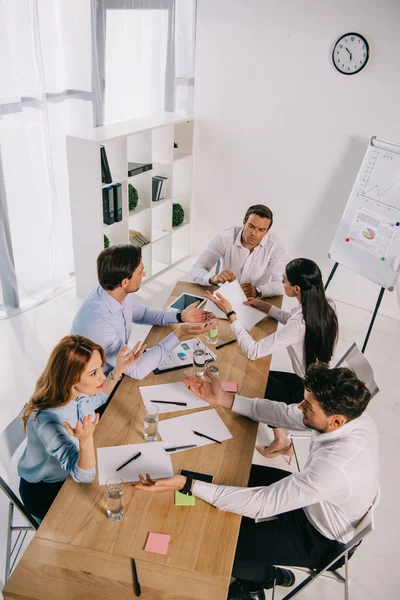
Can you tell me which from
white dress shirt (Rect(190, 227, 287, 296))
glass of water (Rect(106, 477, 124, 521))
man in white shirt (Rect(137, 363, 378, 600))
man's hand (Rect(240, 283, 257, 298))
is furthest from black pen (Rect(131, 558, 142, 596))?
white dress shirt (Rect(190, 227, 287, 296))

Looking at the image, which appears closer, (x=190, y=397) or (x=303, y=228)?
(x=190, y=397)

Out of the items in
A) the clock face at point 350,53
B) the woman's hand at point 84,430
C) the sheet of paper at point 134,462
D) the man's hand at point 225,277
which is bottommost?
the sheet of paper at point 134,462

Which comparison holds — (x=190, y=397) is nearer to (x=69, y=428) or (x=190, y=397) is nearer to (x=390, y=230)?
(x=69, y=428)

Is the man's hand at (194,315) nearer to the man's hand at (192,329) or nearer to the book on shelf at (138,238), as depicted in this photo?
the man's hand at (192,329)

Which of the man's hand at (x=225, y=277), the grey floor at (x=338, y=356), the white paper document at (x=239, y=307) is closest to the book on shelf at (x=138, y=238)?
the grey floor at (x=338, y=356)

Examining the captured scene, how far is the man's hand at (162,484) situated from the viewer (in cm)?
193

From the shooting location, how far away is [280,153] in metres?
5.00

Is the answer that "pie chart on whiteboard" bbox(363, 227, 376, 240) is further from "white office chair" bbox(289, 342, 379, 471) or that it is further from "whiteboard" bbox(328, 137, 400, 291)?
"white office chair" bbox(289, 342, 379, 471)

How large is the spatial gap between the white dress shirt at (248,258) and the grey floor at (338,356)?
85 cm

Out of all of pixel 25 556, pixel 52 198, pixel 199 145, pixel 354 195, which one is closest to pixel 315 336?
pixel 25 556

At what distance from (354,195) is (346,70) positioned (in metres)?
1.07

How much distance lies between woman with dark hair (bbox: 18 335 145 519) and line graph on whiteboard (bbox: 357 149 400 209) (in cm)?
301

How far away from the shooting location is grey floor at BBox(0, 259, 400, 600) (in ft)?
8.59

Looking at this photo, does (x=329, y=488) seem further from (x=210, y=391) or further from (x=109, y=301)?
(x=109, y=301)
